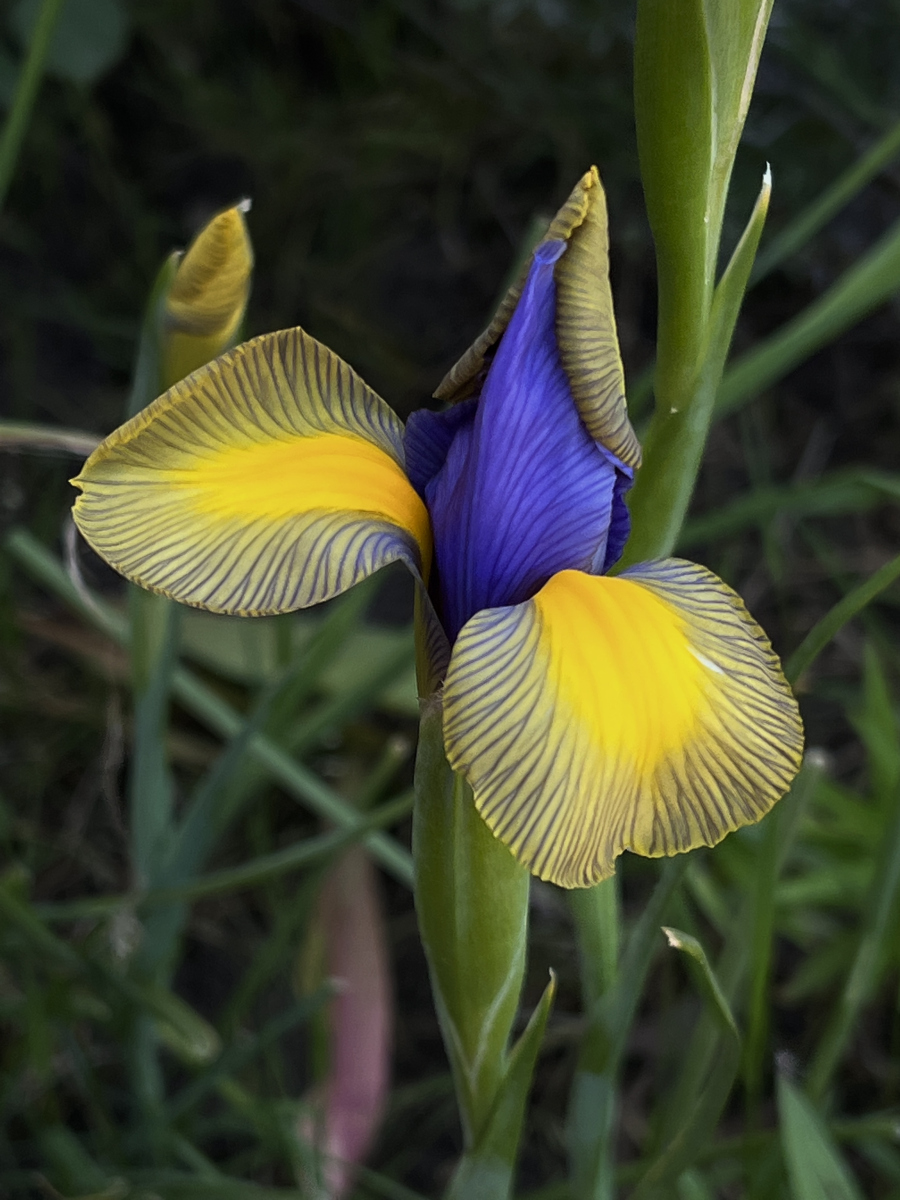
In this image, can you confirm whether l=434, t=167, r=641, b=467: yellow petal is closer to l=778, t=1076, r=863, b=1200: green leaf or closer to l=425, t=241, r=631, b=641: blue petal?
l=425, t=241, r=631, b=641: blue petal

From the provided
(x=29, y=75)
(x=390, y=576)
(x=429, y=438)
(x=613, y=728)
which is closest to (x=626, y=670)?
(x=613, y=728)

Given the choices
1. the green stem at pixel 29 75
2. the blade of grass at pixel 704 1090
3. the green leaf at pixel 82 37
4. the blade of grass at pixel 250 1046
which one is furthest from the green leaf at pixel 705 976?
the green leaf at pixel 82 37

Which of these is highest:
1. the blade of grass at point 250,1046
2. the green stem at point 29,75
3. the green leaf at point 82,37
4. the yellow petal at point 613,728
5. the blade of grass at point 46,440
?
the green leaf at point 82,37

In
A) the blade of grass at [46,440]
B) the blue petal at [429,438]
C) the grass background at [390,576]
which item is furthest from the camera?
the grass background at [390,576]

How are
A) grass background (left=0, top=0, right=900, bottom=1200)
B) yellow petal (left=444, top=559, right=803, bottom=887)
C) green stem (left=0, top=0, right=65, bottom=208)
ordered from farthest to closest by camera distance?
grass background (left=0, top=0, right=900, bottom=1200), green stem (left=0, top=0, right=65, bottom=208), yellow petal (left=444, top=559, right=803, bottom=887)

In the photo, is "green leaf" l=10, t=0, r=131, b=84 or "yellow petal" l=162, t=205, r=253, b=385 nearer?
"yellow petal" l=162, t=205, r=253, b=385

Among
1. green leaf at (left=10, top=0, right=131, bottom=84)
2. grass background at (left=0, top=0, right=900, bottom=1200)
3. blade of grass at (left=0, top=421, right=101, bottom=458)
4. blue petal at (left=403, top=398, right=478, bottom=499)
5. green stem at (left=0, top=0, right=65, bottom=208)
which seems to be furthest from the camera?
green leaf at (left=10, top=0, right=131, bottom=84)

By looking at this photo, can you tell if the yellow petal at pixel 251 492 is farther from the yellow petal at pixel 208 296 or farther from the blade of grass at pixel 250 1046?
the blade of grass at pixel 250 1046

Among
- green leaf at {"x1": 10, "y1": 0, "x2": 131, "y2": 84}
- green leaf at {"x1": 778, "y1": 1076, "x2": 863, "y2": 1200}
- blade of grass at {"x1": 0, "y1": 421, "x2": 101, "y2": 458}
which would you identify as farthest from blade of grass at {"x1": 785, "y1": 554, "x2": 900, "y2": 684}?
green leaf at {"x1": 10, "y1": 0, "x2": 131, "y2": 84}
